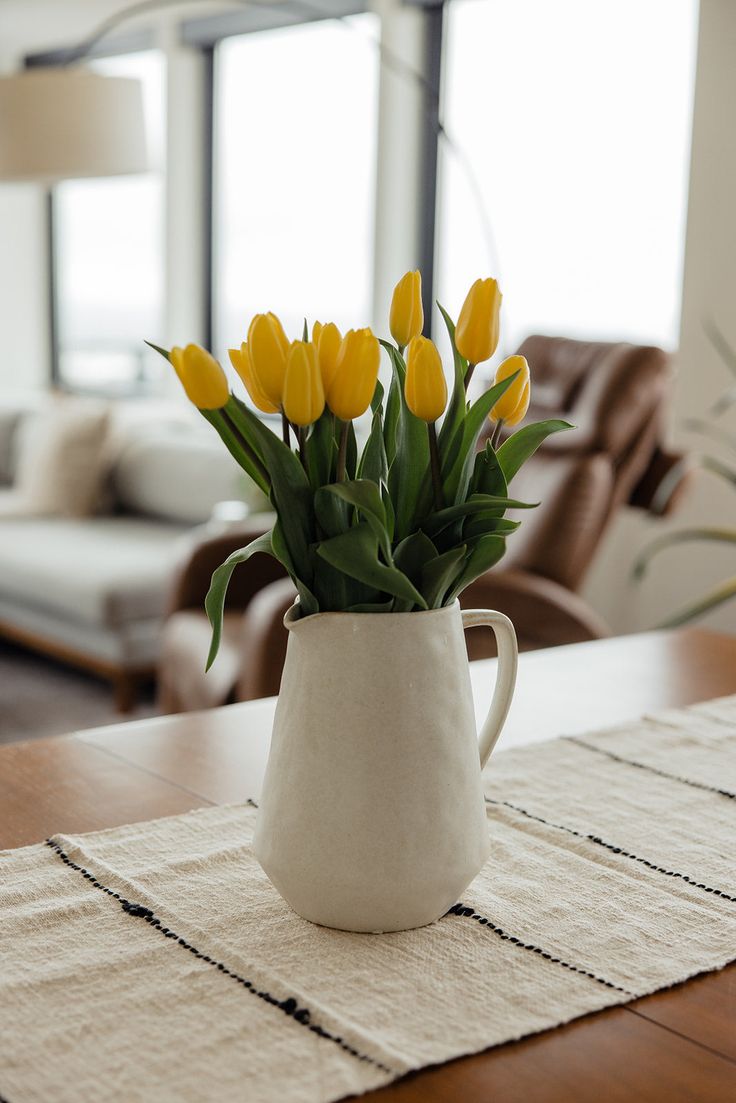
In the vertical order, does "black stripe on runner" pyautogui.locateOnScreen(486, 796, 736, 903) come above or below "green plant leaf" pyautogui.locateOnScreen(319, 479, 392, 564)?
below

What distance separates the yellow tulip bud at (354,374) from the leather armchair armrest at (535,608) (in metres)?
1.99

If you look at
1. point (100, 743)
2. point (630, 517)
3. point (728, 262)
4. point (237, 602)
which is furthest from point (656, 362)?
point (100, 743)

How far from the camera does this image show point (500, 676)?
87cm

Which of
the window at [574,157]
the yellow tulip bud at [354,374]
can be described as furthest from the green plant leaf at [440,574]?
the window at [574,157]

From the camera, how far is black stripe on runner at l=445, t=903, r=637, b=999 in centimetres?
76

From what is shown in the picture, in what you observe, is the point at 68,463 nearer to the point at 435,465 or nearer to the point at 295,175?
the point at 295,175

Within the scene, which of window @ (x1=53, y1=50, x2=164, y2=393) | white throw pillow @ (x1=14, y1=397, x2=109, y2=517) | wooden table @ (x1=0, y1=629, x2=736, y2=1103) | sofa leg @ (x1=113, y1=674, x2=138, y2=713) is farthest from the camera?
window @ (x1=53, y1=50, x2=164, y2=393)

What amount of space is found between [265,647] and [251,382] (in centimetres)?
180

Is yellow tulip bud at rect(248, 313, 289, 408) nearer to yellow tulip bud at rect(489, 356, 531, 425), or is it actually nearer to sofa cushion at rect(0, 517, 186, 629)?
yellow tulip bud at rect(489, 356, 531, 425)

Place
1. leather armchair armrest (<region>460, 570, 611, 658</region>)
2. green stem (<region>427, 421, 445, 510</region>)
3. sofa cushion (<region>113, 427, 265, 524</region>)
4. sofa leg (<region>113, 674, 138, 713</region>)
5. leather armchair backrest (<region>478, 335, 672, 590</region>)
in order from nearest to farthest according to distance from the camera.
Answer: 1. green stem (<region>427, 421, 445, 510</region>)
2. leather armchair armrest (<region>460, 570, 611, 658</region>)
3. leather armchair backrest (<region>478, 335, 672, 590</region>)
4. sofa leg (<region>113, 674, 138, 713</region>)
5. sofa cushion (<region>113, 427, 265, 524</region>)

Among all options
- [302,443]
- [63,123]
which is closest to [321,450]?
[302,443]

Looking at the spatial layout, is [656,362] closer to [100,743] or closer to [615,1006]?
[100,743]

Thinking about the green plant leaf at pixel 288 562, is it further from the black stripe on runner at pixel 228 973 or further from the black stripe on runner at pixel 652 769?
the black stripe on runner at pixel 652 769

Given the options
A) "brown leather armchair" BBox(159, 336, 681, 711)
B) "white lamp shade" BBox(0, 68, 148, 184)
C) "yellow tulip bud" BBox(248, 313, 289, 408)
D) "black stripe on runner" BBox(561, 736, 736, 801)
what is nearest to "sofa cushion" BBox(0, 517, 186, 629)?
"brown leather armchair" BBox(159, 336, 681, 711)
